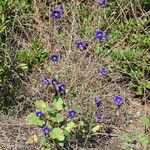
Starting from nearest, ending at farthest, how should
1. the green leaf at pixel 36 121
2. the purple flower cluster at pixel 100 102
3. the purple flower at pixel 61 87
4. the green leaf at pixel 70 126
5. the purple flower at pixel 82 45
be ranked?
1. the green leaf at pixel 36 121
2. the green leaf at pixel 70 126
3. the purple flower at pixel 61 87
4. the purple flower cluster at pixel 100 102
5. the purple flower at pixel 82 45

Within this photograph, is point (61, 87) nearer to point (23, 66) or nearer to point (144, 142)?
point (23, 66)

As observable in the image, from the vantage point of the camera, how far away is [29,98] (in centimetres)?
357

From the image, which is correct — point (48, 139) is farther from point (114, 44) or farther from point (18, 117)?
point (114, 44)

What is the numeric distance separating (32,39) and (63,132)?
46.8 inches

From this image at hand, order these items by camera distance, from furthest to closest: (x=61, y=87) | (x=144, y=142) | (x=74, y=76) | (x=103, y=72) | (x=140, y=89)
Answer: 1. (x=140, y=89)
2. (x=103, y=72)
3. (x=74, y=76)
4. (x=61, y=87)
5. (x=144, y=142)

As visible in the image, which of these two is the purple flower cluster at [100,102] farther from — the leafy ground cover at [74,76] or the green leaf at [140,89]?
the green leaf at [140,89]

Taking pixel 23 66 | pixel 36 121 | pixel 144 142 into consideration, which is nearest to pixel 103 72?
pixel 23 66

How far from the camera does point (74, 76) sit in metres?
3.45

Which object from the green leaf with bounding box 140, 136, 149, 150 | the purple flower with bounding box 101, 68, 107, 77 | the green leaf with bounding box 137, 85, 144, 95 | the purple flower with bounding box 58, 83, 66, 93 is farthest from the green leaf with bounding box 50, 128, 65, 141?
the green leaf with bounding box 137, 85, 144, 95

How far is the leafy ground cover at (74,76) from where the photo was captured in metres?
3.20

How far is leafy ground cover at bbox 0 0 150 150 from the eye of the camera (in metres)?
3.20

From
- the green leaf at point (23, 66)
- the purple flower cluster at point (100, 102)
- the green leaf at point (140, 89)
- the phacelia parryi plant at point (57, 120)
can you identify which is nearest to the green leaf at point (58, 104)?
the phacelia parryi plant at point (57, 120)

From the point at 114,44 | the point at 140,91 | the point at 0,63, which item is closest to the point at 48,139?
the point at 0,63

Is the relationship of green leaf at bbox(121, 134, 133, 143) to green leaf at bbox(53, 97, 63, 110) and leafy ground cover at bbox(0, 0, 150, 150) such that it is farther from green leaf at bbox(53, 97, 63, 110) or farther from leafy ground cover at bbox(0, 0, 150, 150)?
green leaf at bbox(53, 97, 63, 110)
